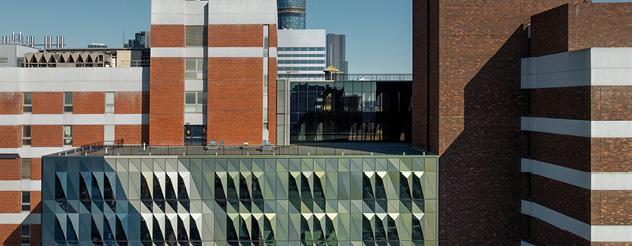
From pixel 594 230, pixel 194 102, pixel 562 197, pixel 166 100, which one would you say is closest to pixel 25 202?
pixel 166 100

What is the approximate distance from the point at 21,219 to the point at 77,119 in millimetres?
9305

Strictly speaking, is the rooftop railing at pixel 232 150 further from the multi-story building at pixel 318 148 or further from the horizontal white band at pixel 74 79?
the horizontal white band at pixel 74 79

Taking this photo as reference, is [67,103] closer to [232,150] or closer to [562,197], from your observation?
[232,150]

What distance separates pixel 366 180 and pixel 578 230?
1279cm

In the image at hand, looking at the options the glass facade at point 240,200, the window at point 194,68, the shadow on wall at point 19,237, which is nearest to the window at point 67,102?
the shadow on wall at point 19,237

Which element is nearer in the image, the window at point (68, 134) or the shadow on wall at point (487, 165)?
the shadow on wall at point (487, 165)

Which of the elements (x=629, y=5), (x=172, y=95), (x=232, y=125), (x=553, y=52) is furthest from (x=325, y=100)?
(x=629, y=5)

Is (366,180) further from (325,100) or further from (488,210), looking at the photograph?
(325,100)

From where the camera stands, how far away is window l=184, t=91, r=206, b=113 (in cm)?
4522

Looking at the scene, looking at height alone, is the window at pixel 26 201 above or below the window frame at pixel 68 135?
below

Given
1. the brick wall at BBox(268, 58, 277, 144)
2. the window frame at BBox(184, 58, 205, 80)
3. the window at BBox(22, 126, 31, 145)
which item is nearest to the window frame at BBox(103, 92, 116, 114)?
the window frame at BBox(184, 58, 205, 80)

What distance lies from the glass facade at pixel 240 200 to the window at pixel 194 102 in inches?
352

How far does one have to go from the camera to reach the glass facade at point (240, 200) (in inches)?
1448

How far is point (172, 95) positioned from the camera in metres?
44.9
